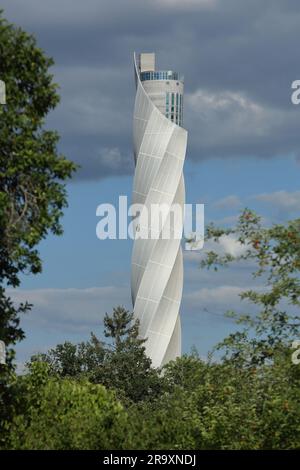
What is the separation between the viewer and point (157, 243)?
8675 cm

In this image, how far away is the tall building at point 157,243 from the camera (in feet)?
281

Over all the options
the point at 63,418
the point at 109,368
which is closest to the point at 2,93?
the point at 63,418

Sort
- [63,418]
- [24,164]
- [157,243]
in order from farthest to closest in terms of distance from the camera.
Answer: [157,243] < [63,418] < [24,164]

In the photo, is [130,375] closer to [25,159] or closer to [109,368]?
[109,368]

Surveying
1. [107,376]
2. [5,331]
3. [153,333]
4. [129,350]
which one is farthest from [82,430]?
[153,333]

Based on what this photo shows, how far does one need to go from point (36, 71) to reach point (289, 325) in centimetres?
636

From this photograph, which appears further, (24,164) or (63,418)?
(63,418)

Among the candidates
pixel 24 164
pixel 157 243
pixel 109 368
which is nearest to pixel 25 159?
pixel 24 164

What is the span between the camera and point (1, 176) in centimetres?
2184

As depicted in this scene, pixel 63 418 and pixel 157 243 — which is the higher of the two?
pixel 157 243

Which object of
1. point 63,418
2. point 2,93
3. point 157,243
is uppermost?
point 157,243

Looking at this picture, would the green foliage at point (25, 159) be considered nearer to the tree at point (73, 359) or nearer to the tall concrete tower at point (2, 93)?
the tall concrete tower at point (2, 93)

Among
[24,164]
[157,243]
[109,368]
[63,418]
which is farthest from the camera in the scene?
[157,243]

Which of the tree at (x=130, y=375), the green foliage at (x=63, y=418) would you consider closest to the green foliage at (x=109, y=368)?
the tree at (x=130, y=375)
